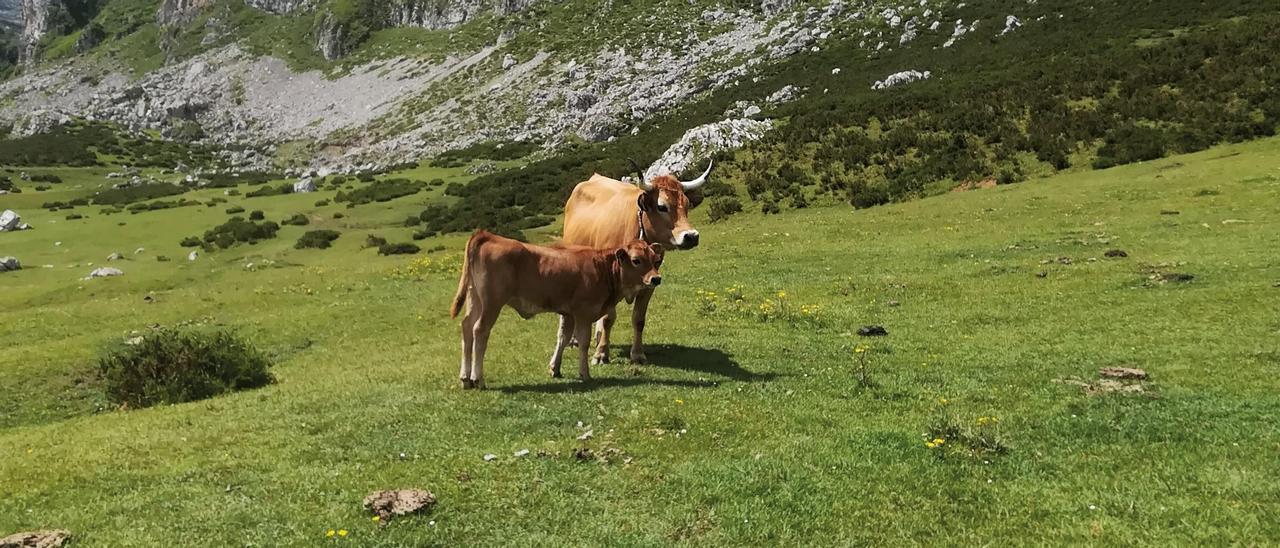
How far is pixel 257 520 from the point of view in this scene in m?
6.93

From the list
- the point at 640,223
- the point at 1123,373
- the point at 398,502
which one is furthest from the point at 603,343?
the point at 1123,373

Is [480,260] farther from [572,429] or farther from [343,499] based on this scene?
[343,499]

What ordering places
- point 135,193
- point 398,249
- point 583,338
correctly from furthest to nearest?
point 135,193, point 398,249, point 583,338

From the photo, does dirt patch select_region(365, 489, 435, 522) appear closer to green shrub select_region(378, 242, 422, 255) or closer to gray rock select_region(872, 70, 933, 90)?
green shrub select_region(378, 242, 422, 255)

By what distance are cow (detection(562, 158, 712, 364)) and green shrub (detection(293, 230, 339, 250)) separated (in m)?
27.1

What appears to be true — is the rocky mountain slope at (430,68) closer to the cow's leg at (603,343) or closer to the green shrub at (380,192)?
the green shrub at (380,192)

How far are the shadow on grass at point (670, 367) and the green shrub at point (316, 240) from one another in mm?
28567

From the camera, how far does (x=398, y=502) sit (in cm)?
708

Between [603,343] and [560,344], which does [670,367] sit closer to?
[603,343]

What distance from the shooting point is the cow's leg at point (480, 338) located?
11125 mm

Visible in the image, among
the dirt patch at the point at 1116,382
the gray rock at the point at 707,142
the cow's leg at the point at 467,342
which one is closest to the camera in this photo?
the dirt patch at the point at 1116,382

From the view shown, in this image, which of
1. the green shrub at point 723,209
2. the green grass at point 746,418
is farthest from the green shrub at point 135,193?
the green grass at point 746,418

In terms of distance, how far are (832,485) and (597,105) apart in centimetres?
8462

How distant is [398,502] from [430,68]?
127m
